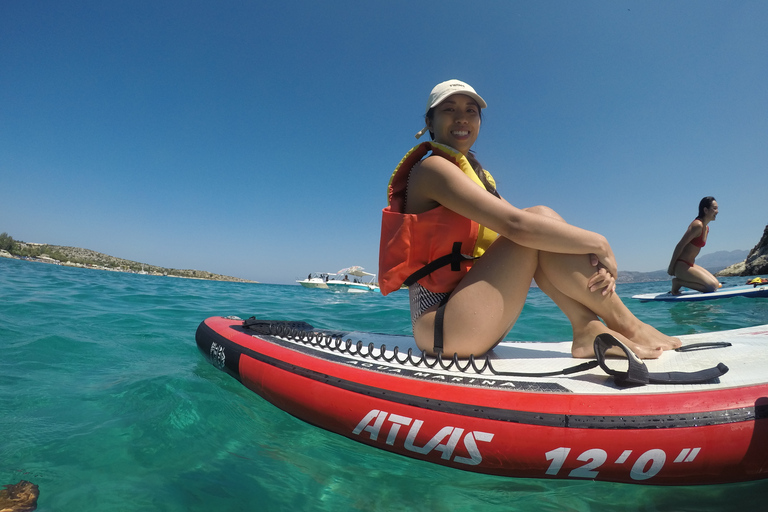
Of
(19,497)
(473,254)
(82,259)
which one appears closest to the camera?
(19,497)

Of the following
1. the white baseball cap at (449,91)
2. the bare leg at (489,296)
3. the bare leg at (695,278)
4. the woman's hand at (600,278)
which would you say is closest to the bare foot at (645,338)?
the woman's hand at (600,278)

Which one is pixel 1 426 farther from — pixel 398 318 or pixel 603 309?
pixel 398 318

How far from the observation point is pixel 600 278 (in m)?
1.94

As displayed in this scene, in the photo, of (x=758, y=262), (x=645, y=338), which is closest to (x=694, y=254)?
(x=645, y=338)

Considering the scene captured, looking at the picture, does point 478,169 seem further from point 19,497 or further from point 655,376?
point 19,497

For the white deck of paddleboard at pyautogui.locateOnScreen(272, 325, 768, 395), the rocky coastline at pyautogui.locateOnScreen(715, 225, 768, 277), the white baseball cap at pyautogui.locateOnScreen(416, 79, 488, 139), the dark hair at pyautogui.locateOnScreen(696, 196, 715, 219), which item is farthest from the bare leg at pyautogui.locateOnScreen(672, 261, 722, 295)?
the rocky coastline at pyautogui.locateOnScreen(715, 225, 768, 277)

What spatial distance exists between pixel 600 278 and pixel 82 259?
214 ft

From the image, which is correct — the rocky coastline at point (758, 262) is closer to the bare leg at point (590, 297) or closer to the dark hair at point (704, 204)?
the dark hair at point (704, 204)

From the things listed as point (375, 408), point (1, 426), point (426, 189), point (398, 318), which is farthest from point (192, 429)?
point (398, 318)

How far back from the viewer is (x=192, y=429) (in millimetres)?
2262

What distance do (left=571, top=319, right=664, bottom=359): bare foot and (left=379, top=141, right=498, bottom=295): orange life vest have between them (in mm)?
Answer: 779

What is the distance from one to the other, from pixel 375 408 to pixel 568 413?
3.09 feet

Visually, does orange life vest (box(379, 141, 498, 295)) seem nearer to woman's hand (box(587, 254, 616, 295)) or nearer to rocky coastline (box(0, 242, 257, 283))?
woman's hand (box(587, 254, 616, 295))

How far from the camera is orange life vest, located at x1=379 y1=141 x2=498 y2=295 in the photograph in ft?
7.32
